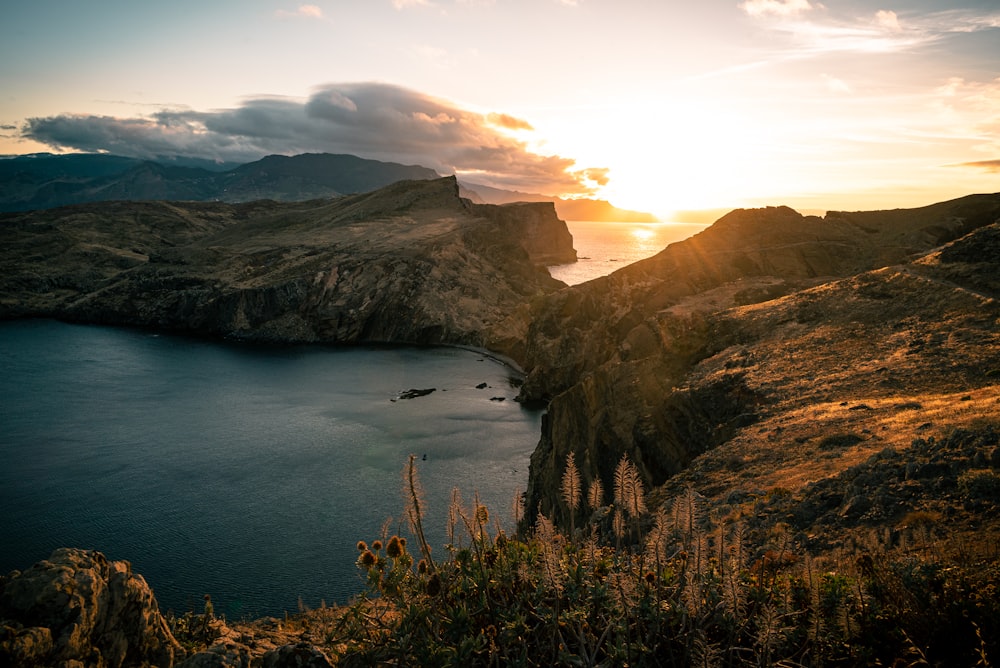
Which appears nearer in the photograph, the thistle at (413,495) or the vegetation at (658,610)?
the vegetation at (658,610)

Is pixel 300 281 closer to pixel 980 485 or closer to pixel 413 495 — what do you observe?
pixel 413 495

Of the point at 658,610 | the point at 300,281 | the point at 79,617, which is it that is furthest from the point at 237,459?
the point at 300,281

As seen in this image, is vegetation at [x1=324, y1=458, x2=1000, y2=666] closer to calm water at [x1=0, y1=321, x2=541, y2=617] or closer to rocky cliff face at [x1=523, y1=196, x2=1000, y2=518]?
Result: rocky cliff face at [x1=523, y1=196, x2=1000, y2=518]

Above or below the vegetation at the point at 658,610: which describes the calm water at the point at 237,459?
below

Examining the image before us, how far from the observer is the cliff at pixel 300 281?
433 ft

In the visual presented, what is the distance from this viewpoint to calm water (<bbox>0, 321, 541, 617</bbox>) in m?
39.0

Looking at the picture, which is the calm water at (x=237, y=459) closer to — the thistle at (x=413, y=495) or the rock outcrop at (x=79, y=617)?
the rock outcrop at (x=79, y=617)

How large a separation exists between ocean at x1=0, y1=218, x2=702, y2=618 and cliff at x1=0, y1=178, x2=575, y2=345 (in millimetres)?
26226

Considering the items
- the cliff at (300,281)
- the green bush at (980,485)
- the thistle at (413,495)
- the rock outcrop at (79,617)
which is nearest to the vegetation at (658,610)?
the thistle at (413,495)

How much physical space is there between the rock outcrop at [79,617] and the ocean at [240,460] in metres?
14.3

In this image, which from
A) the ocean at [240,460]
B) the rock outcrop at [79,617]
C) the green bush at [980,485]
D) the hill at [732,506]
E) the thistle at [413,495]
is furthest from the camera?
the ocean at [240,460]

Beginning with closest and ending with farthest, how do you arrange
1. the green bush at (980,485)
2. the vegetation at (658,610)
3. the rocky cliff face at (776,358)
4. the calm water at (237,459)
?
the vegetation at (658,610), the green bush at (980,485), the rocky cliff face at (776,358), the calm water at (237,459)

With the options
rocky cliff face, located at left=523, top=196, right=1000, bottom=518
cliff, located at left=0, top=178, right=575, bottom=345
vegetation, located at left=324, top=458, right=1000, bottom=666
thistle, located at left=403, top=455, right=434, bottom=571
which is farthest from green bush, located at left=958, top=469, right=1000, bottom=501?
cliff, located at left=0, top=178, right=575, bottom=345

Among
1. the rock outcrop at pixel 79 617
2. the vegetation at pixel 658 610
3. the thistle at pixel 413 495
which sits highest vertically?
the thistle at pixel 413 495
